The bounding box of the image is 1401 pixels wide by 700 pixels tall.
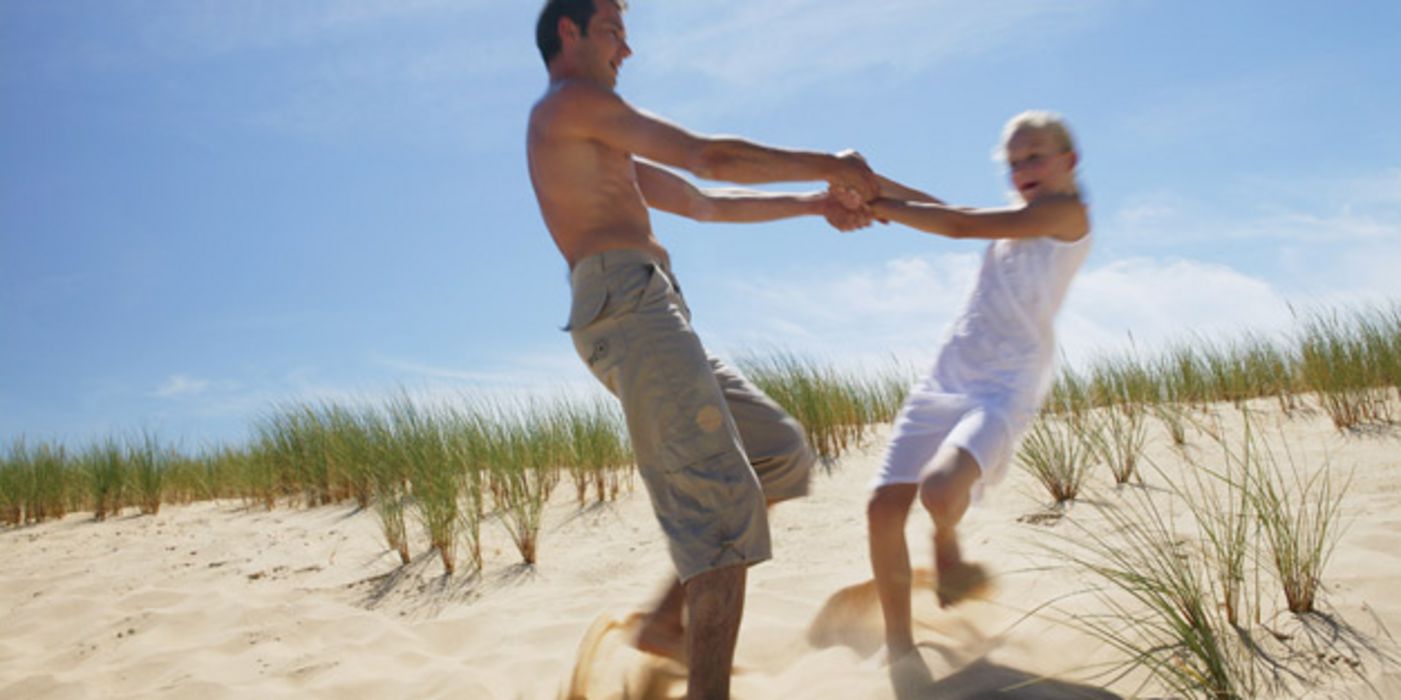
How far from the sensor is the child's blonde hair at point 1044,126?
2.96m

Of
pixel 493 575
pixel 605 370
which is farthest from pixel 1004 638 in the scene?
pixel 493 575

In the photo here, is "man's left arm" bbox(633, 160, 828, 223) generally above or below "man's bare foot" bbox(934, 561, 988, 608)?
above

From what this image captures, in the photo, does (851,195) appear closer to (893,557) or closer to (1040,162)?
(1040,162)

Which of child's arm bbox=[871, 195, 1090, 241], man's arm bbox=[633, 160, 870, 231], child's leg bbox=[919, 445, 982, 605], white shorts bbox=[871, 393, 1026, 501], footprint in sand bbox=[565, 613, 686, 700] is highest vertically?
man's arm bbox=[633, 160, 870, 231]

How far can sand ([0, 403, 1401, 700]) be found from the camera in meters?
2.71

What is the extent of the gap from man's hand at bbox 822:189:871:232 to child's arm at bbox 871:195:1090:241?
1.12 feet

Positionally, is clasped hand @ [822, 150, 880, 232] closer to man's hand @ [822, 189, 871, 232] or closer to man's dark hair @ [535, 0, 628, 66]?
man's hand @ [822, 189, 871, 232]

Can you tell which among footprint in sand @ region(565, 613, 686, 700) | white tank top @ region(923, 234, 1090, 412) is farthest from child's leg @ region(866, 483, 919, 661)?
footprint in sand @ region(565, 613, 686, 700)

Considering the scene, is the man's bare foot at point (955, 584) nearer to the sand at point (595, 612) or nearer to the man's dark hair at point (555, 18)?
the sand at point (595, 612)

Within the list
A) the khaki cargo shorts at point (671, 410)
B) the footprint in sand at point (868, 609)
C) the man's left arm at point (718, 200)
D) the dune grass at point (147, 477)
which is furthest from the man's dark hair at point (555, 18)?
the dune grass at point (147, 477)

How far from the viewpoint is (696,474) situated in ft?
7.88

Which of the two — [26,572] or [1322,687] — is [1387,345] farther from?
[26,572]

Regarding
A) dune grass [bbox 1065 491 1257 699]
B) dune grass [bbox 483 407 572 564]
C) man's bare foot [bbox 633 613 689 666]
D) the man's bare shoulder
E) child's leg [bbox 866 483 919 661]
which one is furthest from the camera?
dune grass [bbox 483 407 572 564]

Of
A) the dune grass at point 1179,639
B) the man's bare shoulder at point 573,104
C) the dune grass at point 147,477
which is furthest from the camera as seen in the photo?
the dune grass at point 147,477
